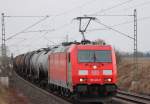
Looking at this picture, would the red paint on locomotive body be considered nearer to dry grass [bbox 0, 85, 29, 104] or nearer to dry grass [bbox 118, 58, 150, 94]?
dry grass [bbox 0, 85, 29, 104]

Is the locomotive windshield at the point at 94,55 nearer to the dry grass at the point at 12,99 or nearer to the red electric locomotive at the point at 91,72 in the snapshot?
the red electric locomotive at the point at 91,72

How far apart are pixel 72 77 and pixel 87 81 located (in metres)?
0.74

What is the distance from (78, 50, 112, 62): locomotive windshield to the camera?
76.2ft

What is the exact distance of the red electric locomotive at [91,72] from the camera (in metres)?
22.6

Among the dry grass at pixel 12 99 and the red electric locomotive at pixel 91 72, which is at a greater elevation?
the red electric locomotive at pixel 91 72

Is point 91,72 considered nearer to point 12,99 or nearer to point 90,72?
point 90,72

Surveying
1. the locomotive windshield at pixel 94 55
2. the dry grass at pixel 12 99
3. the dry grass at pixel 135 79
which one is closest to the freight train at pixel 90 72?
the locomotive windshield at pixel 94 55

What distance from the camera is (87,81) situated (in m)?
22.6

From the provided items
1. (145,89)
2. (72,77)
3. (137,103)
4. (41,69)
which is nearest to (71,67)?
(72,77)

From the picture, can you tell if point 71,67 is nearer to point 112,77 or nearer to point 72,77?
point 72,77

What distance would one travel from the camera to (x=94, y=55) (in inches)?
920

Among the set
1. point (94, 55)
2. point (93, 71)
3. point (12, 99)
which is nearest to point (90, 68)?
point (93, 71)

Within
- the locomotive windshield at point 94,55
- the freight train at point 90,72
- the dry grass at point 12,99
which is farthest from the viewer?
the dry grass at point 12,99

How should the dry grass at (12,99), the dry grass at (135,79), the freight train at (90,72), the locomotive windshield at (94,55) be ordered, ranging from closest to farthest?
the freight train at (90,72)
the locomotive windshield at (94,55)
the dry grass at (12,99)
the dry grass at (135,79)
